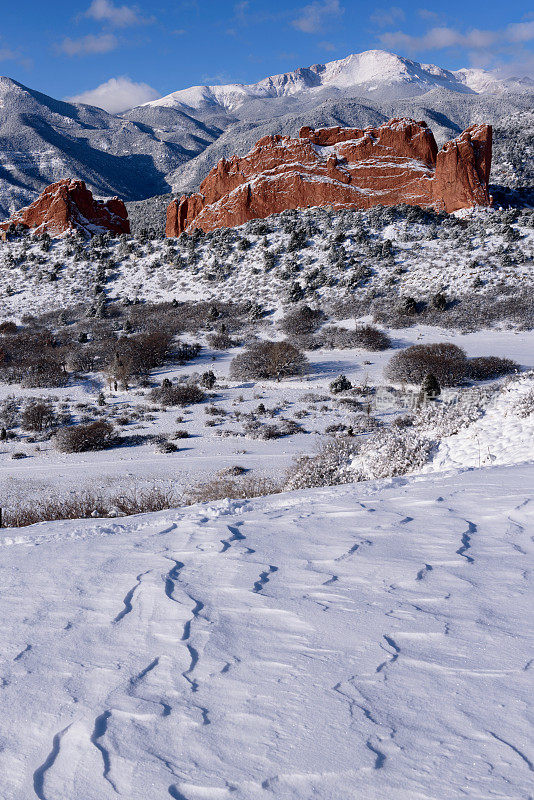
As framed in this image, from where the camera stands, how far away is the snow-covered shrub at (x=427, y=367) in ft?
71.6

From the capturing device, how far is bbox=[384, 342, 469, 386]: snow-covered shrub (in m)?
21.8

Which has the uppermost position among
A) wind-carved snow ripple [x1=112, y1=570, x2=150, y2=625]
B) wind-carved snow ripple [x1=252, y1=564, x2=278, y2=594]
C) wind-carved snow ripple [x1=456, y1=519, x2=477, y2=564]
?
wind-carved snow ripple [x1=112, y1=570, x2=150, y2=625]

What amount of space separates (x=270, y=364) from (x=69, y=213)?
37414 mm

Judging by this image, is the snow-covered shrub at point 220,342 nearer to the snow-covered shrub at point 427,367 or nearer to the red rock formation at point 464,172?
the snow-covered shrub at point 427,367

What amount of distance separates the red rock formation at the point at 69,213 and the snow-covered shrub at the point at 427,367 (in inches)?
1630

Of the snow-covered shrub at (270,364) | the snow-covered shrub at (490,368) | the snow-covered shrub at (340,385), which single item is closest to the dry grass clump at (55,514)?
the snow-covered shrub at (340,385)

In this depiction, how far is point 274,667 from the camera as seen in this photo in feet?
8.49

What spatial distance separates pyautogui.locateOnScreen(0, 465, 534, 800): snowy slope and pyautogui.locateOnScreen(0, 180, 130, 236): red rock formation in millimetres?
53095

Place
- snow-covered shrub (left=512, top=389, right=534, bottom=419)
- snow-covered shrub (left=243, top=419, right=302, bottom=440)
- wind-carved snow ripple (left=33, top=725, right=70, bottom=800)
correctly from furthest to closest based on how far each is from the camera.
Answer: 1. snow-covered shrub (left=243, top=419, right=302, bottom=440)
2. snow-covered shrub (left=512, top=389, right=534, bottom=419)
3. wind-carved snow ripple (left=33, top=725, right=70, bottom=800)

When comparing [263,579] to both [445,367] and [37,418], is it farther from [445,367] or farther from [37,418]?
[445,367]

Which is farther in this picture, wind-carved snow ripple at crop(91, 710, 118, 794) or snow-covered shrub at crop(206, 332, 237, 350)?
snow-covered shrub at crop(206, 332, 237, 350)

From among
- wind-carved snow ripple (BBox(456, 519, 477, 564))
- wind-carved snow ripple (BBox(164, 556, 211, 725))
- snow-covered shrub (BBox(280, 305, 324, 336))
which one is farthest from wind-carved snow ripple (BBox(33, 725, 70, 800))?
snow-covered shrub (BBox(280, 305, 324, 336))

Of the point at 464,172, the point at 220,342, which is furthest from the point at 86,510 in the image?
the point at 464,172

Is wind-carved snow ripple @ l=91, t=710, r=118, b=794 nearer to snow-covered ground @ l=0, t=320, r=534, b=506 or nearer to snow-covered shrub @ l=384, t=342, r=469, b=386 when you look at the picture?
snow-covered ground @ l=0, t=320, r=534, b=506
